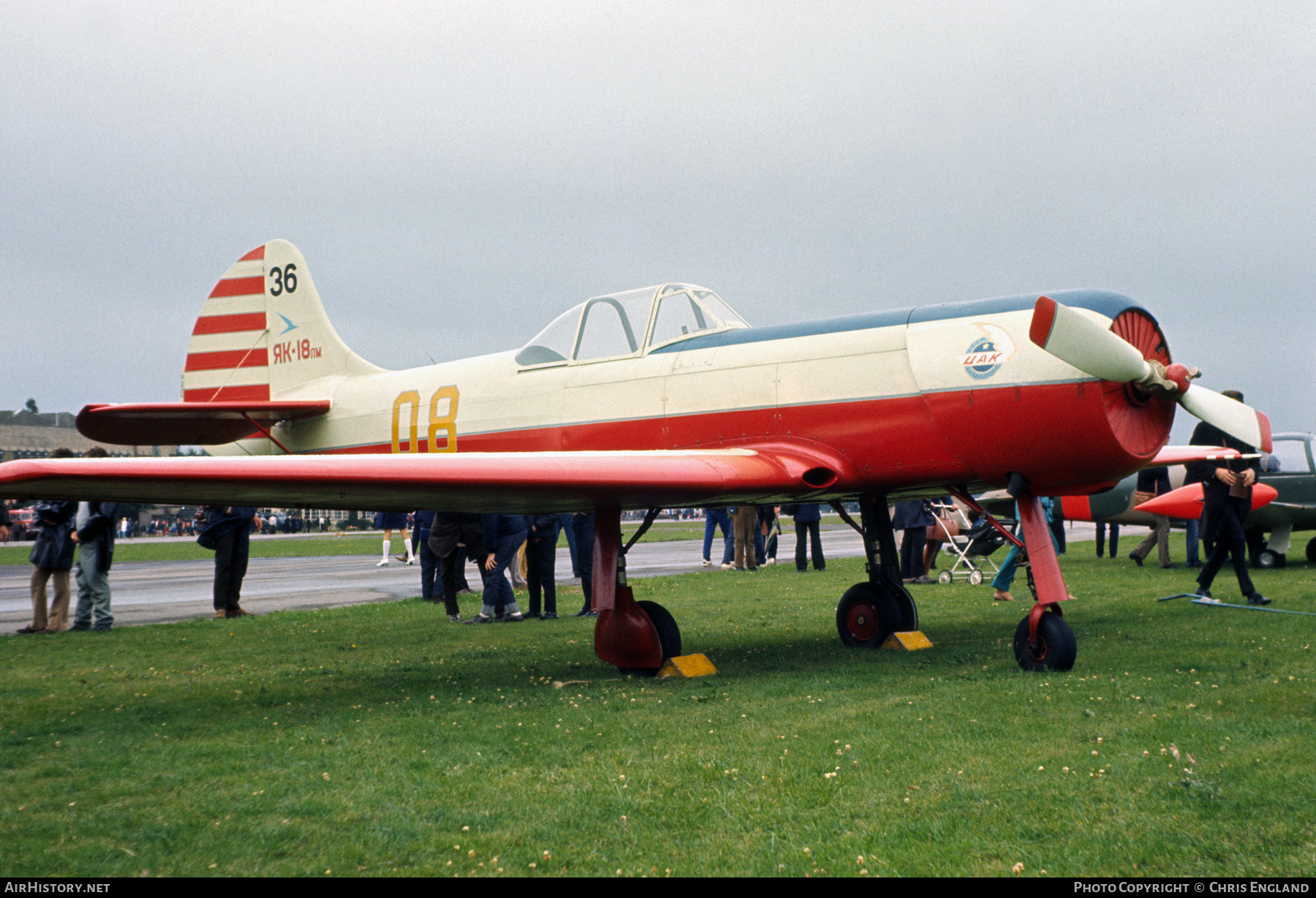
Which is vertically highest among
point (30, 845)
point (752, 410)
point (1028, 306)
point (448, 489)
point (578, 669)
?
point (1028, 306)

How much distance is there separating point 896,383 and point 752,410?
1125 millimetres

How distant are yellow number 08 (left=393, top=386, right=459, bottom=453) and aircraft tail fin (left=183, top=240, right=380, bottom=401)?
7.17ft

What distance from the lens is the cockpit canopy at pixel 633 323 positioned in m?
8.33

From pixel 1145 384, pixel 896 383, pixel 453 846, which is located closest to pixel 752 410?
pixel 896 383

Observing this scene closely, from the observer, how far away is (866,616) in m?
8.40

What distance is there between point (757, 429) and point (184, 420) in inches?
250

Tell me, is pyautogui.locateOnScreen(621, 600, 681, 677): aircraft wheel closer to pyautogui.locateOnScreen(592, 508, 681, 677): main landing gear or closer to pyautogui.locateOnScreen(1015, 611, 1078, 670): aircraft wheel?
pyautogui.locateOnScreen(592, 508, 681, 677): main landing gear

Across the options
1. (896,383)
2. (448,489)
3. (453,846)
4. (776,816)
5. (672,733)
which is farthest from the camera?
(896,383)

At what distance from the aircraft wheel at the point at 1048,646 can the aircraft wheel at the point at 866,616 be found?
1.61 m

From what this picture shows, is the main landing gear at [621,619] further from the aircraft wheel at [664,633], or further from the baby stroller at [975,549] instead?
the baby stroller at [975,549]

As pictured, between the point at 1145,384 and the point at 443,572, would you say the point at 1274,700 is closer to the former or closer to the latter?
the point at 1145,384

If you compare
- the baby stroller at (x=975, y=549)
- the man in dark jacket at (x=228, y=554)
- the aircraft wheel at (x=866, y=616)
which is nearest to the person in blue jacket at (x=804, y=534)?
the baby stroller at (x=975, y=549)

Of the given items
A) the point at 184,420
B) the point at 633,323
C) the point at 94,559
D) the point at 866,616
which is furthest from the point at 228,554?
the point at 866,616

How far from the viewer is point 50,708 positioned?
6266mm
